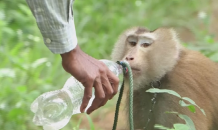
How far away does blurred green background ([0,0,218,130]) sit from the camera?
4.30 metres

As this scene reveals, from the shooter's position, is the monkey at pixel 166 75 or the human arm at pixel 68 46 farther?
the monkey at pixel 166 75

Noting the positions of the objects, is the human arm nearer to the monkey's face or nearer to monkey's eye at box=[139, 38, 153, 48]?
the monkey's face

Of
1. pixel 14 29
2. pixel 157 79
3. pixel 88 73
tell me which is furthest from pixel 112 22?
pixel 88 73

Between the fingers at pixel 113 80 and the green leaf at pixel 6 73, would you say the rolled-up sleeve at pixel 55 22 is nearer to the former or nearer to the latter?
the fingers at pixel 113 80

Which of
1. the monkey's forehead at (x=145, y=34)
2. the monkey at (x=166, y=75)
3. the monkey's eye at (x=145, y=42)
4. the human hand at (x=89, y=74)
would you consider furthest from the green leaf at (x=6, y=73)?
the human hand at (x=89, y=74)

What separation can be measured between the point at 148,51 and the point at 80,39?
105 inches

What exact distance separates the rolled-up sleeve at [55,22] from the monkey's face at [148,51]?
1.15 m

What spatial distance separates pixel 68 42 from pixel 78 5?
200 inches

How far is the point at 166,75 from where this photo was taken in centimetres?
368

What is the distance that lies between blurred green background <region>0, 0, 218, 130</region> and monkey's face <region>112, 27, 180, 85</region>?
97 cm

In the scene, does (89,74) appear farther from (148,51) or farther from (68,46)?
(148,51)

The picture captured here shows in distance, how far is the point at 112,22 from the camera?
280 inches

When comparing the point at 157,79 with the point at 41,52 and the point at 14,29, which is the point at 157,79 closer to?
the point at 41,52

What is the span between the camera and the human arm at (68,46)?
7.57ft
